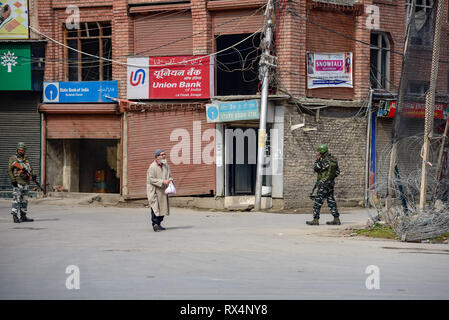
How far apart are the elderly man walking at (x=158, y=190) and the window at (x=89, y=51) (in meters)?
9.28

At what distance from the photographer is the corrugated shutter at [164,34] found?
21406mm

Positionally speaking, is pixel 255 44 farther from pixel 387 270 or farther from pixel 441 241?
pixel 387 270

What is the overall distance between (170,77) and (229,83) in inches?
73.2

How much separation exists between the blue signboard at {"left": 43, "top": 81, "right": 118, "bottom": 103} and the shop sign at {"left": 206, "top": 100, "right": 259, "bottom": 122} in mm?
3492

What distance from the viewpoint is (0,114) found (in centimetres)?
2327

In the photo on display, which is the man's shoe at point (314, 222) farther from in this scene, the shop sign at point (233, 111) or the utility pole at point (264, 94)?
the shop sign at point (233, 111)

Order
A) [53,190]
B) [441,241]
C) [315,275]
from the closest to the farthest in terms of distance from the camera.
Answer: [315,275], [441,241], [53,190]

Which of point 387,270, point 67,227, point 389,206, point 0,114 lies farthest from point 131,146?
point 387,270

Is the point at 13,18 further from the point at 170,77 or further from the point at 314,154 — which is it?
the point at 314,154

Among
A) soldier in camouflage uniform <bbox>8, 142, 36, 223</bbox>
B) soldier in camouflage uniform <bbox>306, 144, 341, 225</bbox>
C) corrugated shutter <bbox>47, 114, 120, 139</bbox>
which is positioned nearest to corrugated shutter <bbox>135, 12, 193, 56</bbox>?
corrugated shutter <bbox>47, 114, 120, 139</bbox>

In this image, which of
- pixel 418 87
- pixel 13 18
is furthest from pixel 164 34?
pixel 418 87

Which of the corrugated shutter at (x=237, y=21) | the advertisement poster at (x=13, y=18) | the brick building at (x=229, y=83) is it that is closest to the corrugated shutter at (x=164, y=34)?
the brick building at (x=229, y=83)

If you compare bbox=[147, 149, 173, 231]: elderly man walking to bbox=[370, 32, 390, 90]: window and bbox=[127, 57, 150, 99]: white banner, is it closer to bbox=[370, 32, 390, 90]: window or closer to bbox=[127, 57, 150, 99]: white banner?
bbox=[127, 57, 150, 99]: white banner

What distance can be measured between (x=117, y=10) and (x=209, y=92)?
163 inches
